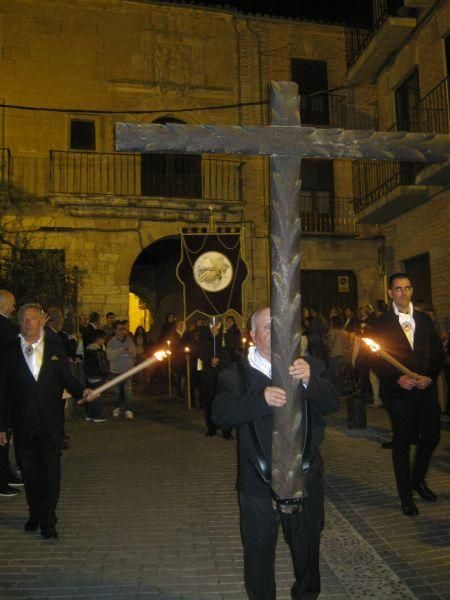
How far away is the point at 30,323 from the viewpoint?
4.93 metres

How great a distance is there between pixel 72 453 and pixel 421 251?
936cm

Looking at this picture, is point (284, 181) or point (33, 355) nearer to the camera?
point (284, 181)

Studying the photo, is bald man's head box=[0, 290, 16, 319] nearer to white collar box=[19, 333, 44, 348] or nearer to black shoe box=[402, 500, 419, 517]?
white collar box=[19, 333, 44, 348]

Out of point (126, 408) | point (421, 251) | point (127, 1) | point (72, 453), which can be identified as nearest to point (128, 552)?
point (72, 453)

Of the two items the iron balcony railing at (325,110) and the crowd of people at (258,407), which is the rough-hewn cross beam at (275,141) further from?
the iron balcony railing at (325,110)

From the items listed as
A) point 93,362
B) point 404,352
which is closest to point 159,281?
point 93,362

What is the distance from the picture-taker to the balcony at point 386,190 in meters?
13.3

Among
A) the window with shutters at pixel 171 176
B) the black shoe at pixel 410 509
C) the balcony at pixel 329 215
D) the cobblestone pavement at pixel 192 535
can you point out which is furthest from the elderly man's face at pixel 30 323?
the balcony at pixel 329 215

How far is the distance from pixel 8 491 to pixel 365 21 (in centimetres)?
1526

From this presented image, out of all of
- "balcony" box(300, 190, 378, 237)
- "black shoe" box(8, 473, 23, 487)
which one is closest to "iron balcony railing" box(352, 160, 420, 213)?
"balcony" box(300, 190, 378, 237)

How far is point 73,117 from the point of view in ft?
58.5

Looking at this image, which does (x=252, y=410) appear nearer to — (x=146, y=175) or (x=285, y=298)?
(x=285, y=298)

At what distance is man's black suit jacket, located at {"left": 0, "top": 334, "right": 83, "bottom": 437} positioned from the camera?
4945mm

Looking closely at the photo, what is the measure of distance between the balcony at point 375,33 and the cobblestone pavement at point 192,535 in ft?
32.8
